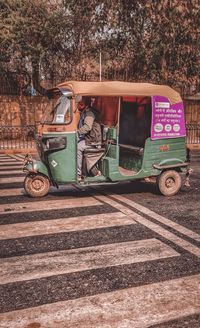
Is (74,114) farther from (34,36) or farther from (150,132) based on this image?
(34,36)

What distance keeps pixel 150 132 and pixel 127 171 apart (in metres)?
1.05

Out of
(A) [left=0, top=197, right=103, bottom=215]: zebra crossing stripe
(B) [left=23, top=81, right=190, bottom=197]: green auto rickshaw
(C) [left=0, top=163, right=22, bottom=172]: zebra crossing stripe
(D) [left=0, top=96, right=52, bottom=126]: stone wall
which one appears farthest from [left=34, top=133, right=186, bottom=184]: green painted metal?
(D) [left=0, top=96, right=52, bottom=126]: stone wall

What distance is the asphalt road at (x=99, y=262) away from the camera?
3549mm

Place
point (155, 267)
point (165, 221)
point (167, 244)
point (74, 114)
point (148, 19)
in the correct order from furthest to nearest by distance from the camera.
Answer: point (148, 19) < point (74, 114) < point (165, 221) < point (167, 244) < point (155, 267)

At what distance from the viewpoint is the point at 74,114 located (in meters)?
7.70

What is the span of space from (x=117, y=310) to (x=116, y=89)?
520 centimetres

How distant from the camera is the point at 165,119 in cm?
829

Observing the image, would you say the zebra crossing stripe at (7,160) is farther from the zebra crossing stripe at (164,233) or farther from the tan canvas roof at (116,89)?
the zebra crossing stripe at (164,233)

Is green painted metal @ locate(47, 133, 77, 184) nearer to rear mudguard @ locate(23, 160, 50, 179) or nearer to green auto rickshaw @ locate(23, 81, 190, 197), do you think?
green auto rickshaw @ locate(23, 81, 190, 197)

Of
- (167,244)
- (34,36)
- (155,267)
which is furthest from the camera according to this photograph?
(34,36)

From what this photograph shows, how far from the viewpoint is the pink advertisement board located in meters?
8.17

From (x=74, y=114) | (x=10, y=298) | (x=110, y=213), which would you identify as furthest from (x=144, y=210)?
(x=10, y=298)

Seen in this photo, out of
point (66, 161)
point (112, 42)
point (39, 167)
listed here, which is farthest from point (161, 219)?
point (112, 42)

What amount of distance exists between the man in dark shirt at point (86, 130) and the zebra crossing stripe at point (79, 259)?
2.95 meters
